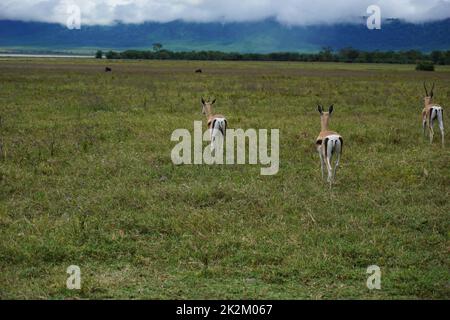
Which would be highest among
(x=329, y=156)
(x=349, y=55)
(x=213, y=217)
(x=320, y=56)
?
(x=349, y=55)

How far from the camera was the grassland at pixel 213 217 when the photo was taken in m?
7.67

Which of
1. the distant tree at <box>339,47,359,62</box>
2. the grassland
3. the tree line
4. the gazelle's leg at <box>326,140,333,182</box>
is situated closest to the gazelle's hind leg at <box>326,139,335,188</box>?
the gazelle's leg at <box>326,140,333,182</box>

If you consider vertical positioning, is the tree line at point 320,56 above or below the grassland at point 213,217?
above

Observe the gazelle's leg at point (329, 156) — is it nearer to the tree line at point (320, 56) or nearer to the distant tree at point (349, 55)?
the tree line at point (320, 56)

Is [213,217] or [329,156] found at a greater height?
[329,156]

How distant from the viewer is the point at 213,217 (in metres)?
10.2

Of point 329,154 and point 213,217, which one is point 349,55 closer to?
point 329,154

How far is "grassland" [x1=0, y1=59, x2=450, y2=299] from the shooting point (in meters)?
7.67

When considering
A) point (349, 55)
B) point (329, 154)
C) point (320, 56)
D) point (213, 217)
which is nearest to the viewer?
point (213, 217)

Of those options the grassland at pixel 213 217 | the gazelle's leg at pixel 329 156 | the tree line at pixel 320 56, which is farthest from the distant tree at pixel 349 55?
the gazelle's leg at pixel 329 156

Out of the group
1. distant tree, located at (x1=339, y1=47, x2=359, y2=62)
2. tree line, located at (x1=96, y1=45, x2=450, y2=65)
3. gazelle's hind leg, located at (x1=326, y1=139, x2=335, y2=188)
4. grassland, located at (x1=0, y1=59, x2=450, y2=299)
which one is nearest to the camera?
grassland, located at (x1=0, y1=59, x2=450, y2=299)

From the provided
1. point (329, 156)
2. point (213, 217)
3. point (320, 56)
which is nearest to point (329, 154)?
point (329, 156)

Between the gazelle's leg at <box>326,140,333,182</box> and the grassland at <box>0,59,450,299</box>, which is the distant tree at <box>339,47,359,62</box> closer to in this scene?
the grassland at <box>0,59,450,299</box>
